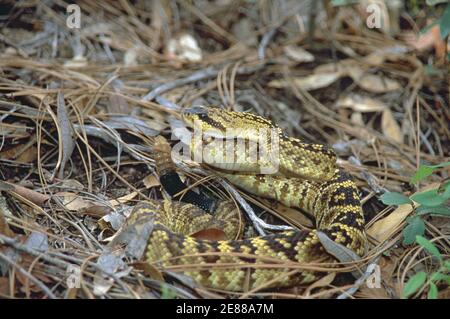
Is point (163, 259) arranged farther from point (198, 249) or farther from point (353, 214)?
point (353, 214)

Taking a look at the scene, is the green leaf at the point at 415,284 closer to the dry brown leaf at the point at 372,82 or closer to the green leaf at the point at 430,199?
the green leaf at the point at 430,199

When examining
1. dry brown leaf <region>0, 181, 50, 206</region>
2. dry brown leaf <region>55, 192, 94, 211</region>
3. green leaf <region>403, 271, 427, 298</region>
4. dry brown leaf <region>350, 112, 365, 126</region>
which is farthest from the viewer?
dry brown leaf <region>350, 112, 365, 126</region>

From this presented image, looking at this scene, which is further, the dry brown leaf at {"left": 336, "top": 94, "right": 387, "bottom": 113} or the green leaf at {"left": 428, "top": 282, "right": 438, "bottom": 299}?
the dry brown leaf at {"left": 336, "top": 94, "right": 387, "bottom": 113}

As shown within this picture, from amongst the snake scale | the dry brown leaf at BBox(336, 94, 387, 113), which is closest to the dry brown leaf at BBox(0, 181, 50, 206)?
the snake scale

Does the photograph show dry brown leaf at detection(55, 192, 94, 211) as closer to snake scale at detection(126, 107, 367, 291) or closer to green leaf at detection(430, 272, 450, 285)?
snake scale at detection(126, 107, 367, 291)
